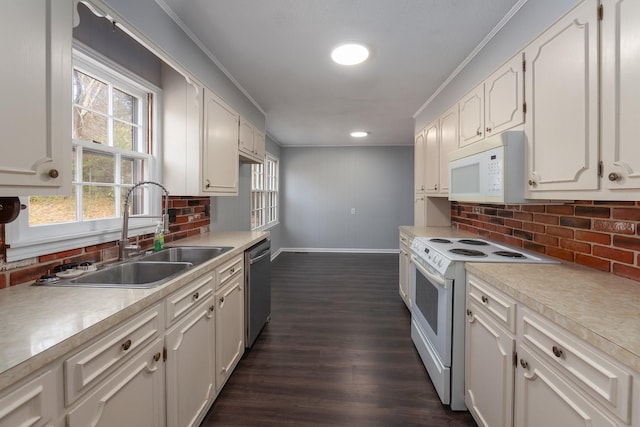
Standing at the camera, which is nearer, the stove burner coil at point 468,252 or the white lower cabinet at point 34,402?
the white lower cabinet at point 34,402

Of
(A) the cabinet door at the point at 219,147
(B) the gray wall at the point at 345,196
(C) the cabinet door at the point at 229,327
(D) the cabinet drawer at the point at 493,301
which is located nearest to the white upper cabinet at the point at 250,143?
(A) the cabinet door at the point at 219,147

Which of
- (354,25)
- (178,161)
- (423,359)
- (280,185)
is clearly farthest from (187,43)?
(280,185)

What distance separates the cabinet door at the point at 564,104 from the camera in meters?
1.19

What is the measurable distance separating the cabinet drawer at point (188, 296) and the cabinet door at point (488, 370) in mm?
1469

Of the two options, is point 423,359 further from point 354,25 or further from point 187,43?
point 187,43

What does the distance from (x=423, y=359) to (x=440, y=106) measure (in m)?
2.44

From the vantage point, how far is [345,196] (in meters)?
6.51

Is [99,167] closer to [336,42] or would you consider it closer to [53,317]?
[53,317]

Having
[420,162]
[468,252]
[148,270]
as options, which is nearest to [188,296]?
[148,270]

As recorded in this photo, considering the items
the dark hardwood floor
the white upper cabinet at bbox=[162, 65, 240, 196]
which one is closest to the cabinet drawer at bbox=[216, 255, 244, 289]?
the white upper cabinet at bbox=[162, 65, 240, 196]

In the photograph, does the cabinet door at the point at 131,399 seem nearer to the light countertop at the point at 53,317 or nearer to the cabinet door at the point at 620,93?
the light countertop at the point at 53,317

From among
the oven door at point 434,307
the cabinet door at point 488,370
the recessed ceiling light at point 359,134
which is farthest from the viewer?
the recessed ceiling light at point 359,134

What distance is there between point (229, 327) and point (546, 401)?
1699 millimetres

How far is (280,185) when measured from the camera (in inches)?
255
